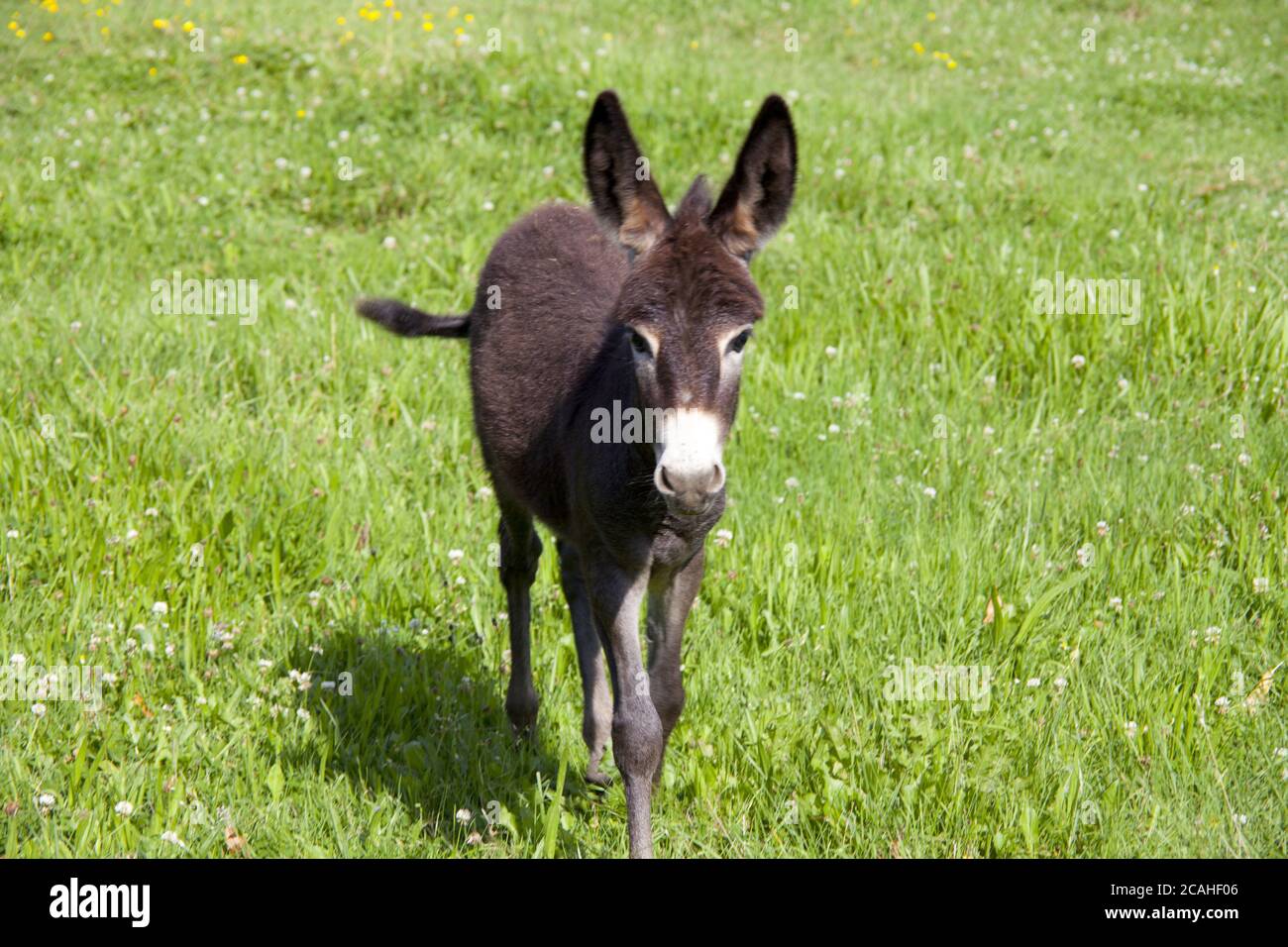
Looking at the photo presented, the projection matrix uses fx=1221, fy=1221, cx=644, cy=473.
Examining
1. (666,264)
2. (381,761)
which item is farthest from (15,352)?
(666,264)

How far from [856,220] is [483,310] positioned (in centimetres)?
432

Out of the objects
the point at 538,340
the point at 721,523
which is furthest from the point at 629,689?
the point at 721,523

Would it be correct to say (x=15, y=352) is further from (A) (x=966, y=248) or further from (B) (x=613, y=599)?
(A) (x=966, y=248)

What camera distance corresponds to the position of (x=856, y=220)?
8.33 m

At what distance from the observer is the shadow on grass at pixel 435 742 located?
3801 mm

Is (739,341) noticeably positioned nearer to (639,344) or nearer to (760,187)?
(639,344)

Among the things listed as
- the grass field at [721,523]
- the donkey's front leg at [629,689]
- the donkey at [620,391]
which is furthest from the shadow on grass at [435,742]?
the donkey's front leg at [629,689]

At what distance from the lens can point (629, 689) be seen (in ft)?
11.5

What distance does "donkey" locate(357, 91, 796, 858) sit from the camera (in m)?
3.14

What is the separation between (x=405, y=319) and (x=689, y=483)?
2.28 m

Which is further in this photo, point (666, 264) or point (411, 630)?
point (411, 630)

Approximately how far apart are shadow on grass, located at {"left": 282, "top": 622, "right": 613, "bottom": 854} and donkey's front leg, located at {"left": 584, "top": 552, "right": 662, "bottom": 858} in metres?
0.33

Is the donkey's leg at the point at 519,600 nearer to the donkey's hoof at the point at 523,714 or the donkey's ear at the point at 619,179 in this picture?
the donkey's hoof at the point at 523,714
